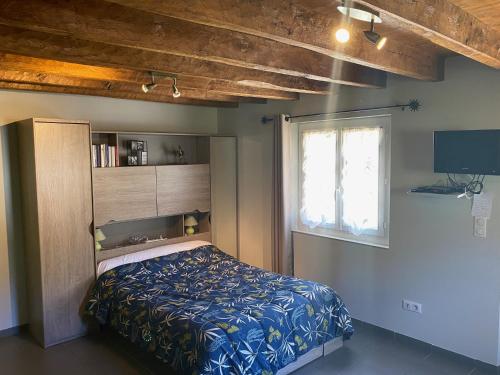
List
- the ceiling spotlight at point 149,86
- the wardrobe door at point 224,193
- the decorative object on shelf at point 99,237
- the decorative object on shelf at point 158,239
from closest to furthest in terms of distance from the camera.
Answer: the ceiling spotlight at point 149,86 → the decorative object on shelf at point 99,237 → the decorative object on shelf at point 158,239 → the wardrobe door at point 224,193

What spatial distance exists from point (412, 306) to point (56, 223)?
3.27 metres

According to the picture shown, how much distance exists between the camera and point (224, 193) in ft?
16.8

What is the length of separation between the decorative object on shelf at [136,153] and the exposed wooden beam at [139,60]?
1.73 metres

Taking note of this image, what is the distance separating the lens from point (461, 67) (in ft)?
10.5

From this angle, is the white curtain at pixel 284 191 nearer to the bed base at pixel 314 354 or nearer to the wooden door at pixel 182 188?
the wooden door at pixel 182 188

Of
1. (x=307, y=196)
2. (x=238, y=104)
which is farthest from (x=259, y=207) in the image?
(x=238, y=104)

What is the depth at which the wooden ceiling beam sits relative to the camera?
5.88 feet

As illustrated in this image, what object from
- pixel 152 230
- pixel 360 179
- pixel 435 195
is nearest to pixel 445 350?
pixel 435 195

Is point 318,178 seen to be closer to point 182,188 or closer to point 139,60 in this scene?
point 182,188

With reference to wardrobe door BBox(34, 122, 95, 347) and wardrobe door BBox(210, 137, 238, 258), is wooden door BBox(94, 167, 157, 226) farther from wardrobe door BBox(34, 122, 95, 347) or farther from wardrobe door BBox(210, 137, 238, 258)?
wardrobe door BBox(210, 137, 238, 258)

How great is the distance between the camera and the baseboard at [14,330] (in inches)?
153

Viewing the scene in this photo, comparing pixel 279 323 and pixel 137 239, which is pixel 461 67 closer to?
pixel 279 323

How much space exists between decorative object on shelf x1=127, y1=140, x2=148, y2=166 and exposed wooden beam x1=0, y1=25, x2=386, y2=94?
5.68ft

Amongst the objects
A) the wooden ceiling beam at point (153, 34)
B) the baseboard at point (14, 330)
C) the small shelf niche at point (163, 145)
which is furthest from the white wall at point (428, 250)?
Result: the baseboard at point (14, 330)
